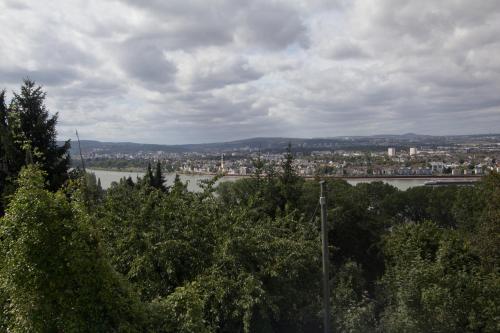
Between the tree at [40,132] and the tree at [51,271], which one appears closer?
the tree at [51,271]

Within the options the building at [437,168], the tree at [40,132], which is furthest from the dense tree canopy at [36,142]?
the building at [437,168]

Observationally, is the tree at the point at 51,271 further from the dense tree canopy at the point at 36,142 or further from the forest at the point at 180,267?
the dense tree canopy at the point at 36,142

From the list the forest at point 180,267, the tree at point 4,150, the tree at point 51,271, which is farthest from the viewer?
the tree at point 4,150

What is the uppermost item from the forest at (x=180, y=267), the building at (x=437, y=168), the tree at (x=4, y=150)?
the tree at (x=4, y=150)

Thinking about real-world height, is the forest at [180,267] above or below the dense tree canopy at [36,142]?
below

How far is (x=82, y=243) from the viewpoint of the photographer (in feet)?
20.4

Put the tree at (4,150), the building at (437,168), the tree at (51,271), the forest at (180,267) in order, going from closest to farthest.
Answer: the tree at (51,271)
the forest at (180,267)
the tree at (4,150)
the building at (437,168)

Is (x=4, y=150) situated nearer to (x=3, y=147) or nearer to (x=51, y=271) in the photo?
(x=3, y=147)

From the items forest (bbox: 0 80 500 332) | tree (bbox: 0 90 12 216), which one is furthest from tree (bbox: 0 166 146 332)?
tree (bbox: 0 90 12 216)

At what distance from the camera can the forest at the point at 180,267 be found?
20.1 feet

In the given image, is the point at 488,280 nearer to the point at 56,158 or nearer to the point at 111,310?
the point at 111,310

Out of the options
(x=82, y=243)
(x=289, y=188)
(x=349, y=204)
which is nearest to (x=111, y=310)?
(x=82, y=243)

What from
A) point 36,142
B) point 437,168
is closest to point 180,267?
point 36,142

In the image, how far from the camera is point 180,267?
978cm
